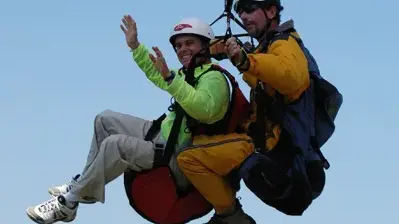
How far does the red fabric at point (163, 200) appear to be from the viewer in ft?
35.7

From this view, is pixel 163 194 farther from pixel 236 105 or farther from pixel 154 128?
pixel 236 105

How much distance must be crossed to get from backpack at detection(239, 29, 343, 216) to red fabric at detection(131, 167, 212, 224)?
0.84 meters

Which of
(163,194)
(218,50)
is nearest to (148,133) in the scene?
(163,194)

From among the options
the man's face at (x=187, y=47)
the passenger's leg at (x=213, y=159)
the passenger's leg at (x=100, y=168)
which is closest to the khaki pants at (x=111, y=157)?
the passenger's leg at (x=100, y=168)

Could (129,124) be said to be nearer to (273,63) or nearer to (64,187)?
(64,187)

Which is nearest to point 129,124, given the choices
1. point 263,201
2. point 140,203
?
point 140,203

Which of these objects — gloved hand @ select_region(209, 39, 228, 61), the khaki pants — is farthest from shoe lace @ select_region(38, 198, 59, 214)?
gloved hand @ select_region(209, 39, 228, 61)

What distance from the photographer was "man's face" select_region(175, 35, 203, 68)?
10750 mm

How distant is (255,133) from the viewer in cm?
1052

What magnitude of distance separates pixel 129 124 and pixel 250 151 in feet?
4.67

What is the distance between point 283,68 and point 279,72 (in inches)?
2.5

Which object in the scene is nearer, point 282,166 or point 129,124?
point 282,166

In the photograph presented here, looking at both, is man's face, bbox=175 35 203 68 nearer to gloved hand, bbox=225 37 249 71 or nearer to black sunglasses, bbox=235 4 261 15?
black sunglasses, bbox=235 4 261 15

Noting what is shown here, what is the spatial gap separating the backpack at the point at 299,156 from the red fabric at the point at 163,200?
2.76ft
